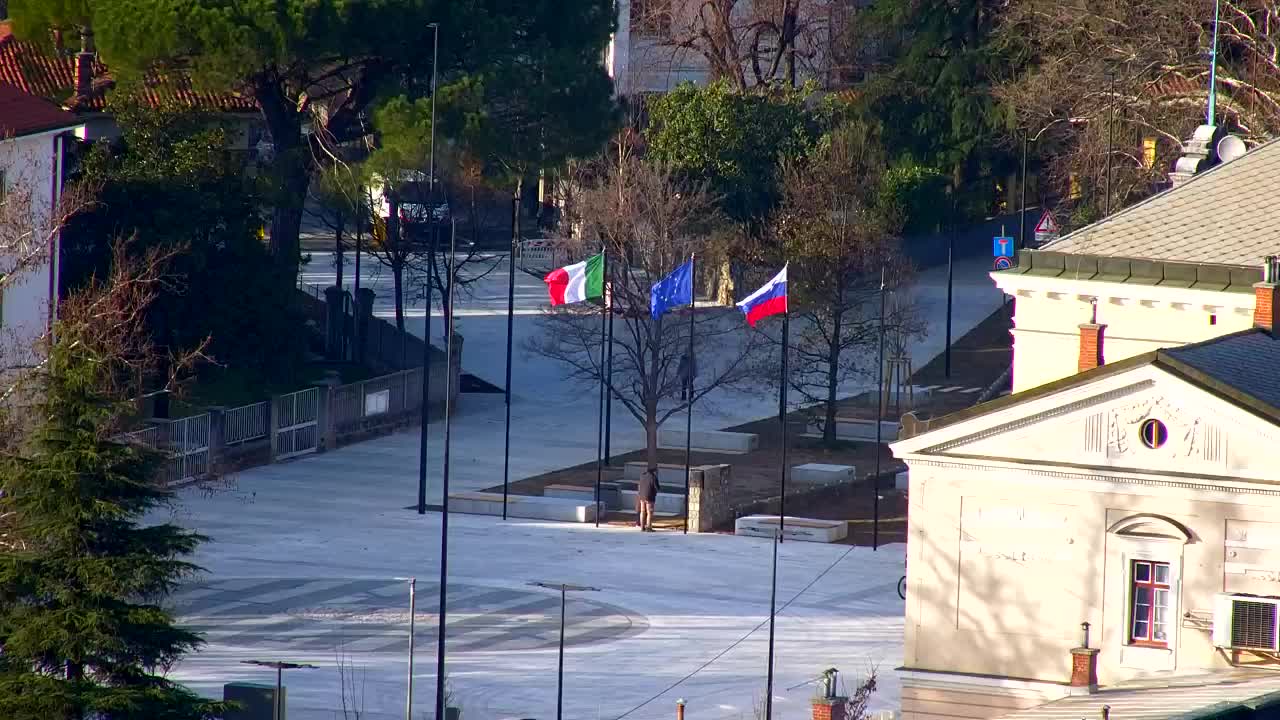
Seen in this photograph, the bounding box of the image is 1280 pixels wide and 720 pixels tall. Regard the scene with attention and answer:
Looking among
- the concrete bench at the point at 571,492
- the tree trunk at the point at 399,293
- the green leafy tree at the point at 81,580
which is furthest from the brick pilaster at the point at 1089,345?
the tree trunk at the point at 399,293

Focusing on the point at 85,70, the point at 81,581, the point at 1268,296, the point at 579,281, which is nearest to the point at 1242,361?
the point at 1268,296

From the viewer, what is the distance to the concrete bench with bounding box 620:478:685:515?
142 feet

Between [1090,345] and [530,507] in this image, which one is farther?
[530,507]

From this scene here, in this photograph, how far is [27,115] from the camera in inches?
1817

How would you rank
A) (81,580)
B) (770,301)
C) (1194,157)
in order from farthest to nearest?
1. (770,301)
2. (1194,157)
3. (81,580)

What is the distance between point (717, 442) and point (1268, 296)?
22609 mm

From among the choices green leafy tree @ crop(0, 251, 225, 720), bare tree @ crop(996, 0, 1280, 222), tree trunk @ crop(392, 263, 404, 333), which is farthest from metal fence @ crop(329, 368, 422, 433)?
green leafy tree @ crop(0, 251, 225, 720)

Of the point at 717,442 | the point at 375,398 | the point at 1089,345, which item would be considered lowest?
the point at 717,442

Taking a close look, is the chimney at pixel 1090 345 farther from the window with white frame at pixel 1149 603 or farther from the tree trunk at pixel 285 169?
the tree trunk at pixel 285 169

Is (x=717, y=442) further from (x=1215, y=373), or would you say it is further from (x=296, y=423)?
(x=1215, y=373)

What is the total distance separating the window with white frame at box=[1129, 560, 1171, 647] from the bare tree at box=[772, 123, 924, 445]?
22.7 m

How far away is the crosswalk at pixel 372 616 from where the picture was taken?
32.7 m

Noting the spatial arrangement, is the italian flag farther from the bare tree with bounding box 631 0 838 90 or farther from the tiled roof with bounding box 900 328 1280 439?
the bare tree with bounding box 631 0 838 90

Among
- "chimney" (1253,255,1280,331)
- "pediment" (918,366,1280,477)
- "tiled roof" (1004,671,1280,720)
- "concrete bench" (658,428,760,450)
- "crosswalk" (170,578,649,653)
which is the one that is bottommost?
"crosswalk" (170,578,649,653)
